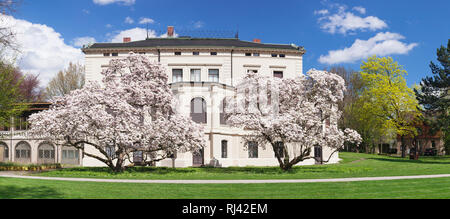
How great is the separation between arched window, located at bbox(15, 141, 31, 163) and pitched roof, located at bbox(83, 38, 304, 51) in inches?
A: 523

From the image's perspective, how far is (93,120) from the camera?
23.2 metres

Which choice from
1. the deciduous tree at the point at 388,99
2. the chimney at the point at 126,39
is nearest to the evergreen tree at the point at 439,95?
the deciduous tree at the point at 388,99

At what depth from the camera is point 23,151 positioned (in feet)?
133

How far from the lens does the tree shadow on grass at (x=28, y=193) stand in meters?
12.9

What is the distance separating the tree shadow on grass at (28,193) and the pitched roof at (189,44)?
2796 centimetres

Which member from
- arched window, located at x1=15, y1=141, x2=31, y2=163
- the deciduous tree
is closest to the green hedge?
arched window, located at x1=15, y1=141, x2=31, y2=163

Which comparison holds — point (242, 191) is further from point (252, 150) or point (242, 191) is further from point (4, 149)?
point (4, 149)

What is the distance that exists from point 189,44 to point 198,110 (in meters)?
11.3

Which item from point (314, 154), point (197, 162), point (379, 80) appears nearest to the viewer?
point (197, 162)

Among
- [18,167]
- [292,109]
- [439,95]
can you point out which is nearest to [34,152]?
[18,167]

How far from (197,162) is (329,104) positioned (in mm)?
13910

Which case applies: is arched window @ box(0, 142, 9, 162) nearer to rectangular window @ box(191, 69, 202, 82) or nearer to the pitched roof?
the pitched roof
